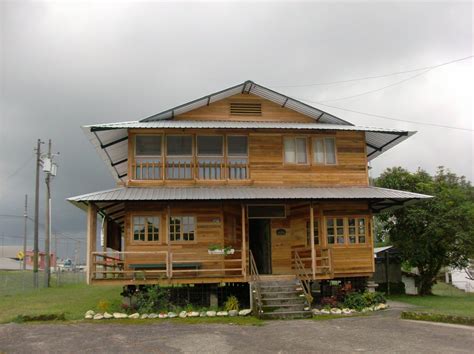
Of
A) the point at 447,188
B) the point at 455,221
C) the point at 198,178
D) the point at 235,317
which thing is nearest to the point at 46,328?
the point at 235,317

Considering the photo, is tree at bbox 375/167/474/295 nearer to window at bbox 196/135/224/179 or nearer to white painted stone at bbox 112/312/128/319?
window at bbox 196/135/224/179

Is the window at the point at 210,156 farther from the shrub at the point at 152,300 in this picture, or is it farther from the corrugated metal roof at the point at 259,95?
the shrub at the point at 152,300

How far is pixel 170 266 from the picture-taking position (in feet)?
58.2

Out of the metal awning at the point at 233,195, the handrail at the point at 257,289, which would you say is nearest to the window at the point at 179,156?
the metal awning at the point at 233,195

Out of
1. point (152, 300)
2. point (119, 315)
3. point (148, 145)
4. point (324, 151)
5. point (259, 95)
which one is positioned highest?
point (259, 95)

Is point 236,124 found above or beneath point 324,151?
above

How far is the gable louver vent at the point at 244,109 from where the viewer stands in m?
21.5

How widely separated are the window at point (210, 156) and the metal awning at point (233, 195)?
2.63 feet

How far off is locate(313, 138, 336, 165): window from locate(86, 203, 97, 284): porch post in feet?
29.4

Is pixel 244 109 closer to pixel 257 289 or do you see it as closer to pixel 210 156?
pixel 210 156

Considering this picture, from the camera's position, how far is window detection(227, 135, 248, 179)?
20328 mm

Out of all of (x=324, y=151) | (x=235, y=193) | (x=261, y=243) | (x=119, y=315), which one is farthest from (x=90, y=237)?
(x=324, y=151)

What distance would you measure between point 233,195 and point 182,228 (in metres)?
2.42

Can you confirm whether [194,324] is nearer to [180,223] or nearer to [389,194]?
[180,223]
